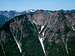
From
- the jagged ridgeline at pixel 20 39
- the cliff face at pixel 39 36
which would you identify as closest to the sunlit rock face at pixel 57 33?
the cliff face at pixel 39 36

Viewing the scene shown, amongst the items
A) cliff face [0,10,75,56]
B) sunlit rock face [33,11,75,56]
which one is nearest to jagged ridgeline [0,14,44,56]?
cliff face [0,10,75,56]

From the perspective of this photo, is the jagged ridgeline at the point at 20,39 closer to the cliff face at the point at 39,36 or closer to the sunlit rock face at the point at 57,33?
the cliff face at the point at 39,36

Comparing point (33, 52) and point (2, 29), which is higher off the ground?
point (2, 29)

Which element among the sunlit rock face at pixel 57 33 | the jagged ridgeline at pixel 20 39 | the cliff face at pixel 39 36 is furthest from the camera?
the cliff face at pixel 39 36

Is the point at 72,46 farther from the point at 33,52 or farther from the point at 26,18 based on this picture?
the point at 26,18

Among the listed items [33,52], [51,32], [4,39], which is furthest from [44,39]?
[4,39]

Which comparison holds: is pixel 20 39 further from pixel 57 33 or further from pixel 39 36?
pixel 57 33

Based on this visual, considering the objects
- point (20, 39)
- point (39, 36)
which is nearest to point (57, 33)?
point (39, 36)
